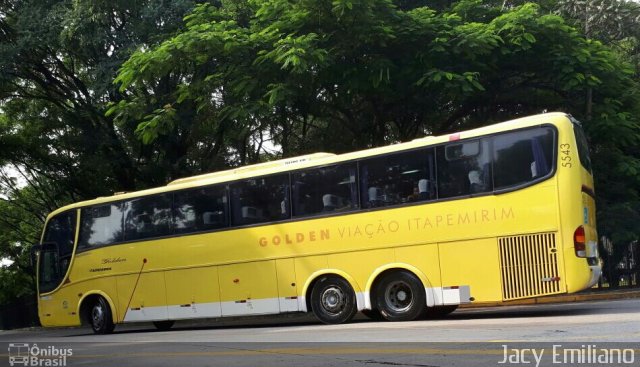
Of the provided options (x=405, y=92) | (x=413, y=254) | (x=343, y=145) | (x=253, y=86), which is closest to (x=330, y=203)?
(x=413, y=254)

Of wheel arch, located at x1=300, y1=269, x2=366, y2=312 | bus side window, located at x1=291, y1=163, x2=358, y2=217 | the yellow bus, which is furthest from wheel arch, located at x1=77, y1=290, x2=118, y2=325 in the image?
bus side window, located at x1=291, y1=163, x2=358, y2=217

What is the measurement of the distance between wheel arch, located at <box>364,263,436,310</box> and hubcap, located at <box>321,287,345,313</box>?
60 cm

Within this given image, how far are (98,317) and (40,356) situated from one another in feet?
20.3

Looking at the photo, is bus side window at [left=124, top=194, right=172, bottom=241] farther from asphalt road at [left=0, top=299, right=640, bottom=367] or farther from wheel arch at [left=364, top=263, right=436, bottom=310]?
wheel arch at [left=364, top=263, right=436, bottom=310]

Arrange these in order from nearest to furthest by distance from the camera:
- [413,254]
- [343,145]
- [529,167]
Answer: [529,167]
[413,254]
[343,145]

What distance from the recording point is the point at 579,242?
11242mm

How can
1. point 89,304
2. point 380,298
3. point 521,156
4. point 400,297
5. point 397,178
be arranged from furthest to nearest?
Answer: point 89,304 < point 380,298 < point 400,297 < point 397,178 < point 521,156

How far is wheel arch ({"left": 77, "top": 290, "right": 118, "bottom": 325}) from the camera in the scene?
651 inches

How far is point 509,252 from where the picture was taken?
1174 centimetres

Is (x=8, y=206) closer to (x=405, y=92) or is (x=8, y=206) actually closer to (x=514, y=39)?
(x=405, y=92)

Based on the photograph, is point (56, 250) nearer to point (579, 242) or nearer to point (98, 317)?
point (98, 317)

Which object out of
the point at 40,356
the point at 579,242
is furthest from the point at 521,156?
the point at 40,356

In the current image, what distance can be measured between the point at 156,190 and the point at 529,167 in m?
8.45

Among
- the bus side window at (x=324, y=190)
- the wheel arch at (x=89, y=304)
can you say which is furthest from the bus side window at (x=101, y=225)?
the bus side window at (x=324, y=190)
